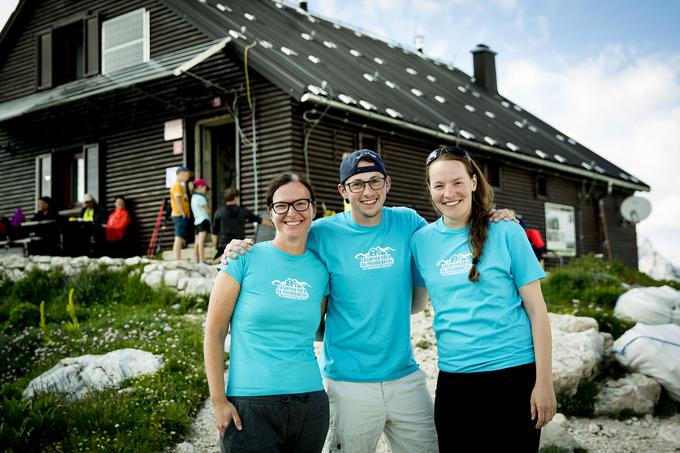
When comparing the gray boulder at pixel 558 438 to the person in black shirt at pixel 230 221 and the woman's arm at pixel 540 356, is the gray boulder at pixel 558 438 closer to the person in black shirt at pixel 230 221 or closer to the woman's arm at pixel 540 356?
the woman's arm at pixel 540 356

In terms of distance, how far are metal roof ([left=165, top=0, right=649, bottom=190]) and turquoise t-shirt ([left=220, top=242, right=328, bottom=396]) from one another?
26.5 ft

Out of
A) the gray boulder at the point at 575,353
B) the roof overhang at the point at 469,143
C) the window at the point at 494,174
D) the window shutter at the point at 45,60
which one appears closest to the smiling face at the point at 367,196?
the gray boulder at the point at 575,353

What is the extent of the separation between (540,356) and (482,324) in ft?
0.91

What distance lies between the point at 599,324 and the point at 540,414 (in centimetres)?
566

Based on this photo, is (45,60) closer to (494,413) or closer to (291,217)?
(291,217)

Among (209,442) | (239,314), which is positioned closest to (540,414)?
(239,314)

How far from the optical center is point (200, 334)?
6945 millimetres

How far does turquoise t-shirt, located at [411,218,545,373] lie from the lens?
2.78m

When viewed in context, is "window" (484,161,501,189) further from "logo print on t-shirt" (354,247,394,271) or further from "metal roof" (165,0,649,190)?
"logo print on t-shirt" (354,247,394,271)

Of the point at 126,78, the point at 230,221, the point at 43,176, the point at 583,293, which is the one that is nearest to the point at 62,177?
the point at 43,176

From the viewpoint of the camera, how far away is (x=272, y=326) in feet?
9.00

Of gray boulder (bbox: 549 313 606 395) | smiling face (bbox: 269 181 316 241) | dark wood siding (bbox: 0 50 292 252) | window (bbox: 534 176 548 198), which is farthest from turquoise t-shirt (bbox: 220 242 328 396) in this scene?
window (bbox: 534 176 548 198)

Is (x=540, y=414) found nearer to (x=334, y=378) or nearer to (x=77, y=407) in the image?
(x=334, y=378)

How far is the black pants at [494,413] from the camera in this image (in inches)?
107
